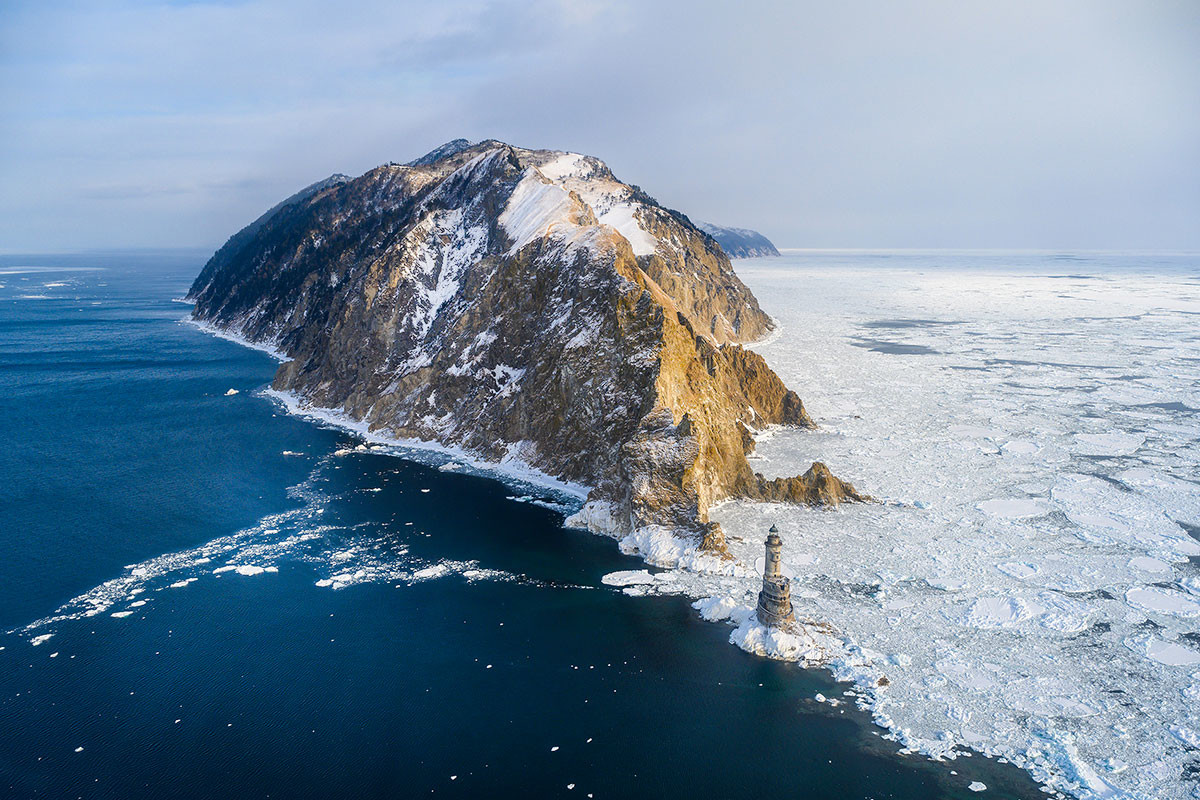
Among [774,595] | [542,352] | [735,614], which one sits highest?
[542,352]

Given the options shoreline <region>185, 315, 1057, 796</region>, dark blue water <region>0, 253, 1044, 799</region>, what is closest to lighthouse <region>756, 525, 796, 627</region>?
shoreline <region>185, 315, 1057, 796</region>

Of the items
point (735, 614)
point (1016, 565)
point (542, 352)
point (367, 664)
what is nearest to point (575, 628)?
point (735, 614)

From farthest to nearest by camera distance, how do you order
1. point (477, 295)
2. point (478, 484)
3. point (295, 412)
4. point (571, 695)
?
point (295, 412) → point (477, 295) → point (478, 484) → point (571, 695)

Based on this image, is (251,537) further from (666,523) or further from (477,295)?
(477,295)

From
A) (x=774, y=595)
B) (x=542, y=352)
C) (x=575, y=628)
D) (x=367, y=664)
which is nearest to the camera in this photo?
(x=367, y=664)

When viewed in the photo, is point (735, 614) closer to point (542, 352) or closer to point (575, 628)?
point (575, 628)

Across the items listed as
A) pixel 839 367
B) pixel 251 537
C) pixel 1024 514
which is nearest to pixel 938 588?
pixel 1024 514

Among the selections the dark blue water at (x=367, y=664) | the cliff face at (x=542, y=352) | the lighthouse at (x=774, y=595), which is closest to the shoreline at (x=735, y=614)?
the lighthouse at (x=774, y=595)
